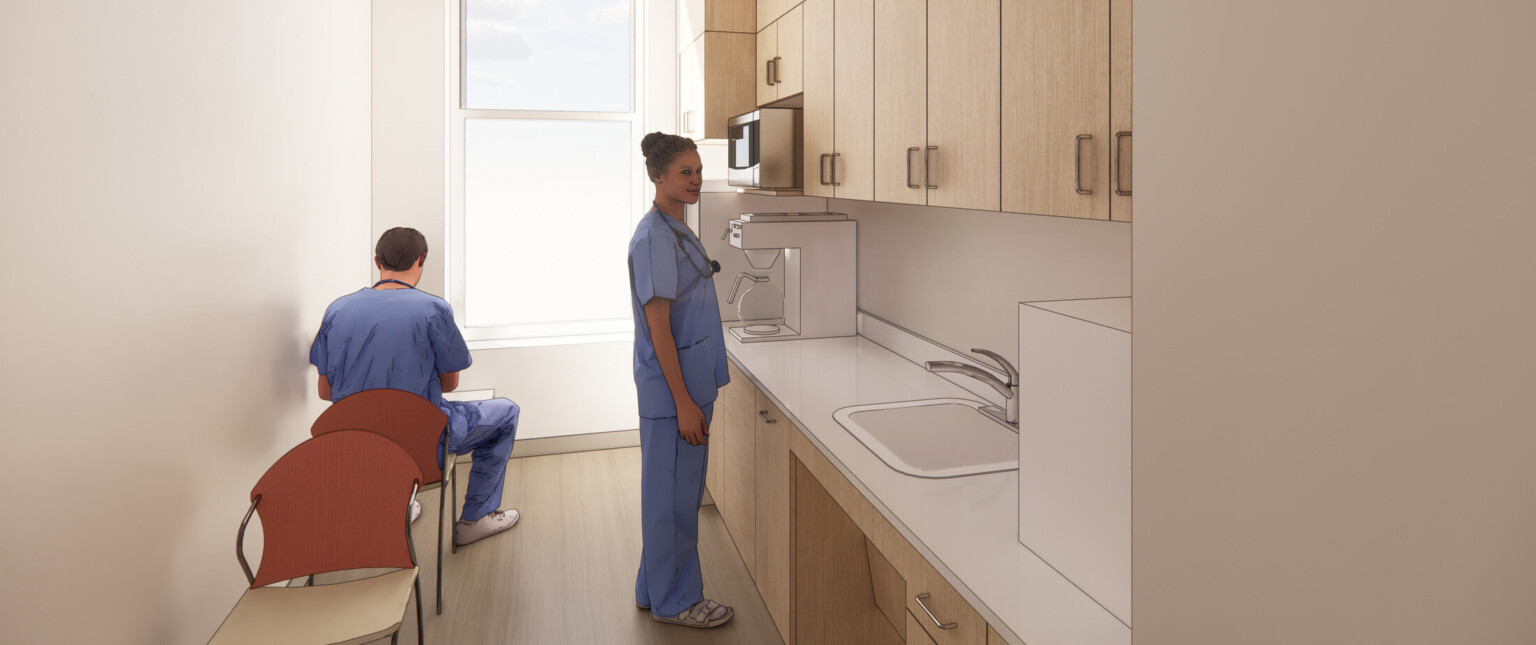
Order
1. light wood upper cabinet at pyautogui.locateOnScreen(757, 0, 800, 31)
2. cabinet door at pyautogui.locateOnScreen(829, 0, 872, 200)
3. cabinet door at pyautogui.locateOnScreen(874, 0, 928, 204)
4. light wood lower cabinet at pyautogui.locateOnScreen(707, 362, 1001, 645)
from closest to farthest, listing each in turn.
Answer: cabinet door at pyautogui.locateOnScreen(874, 0, 928, 204) → light wood lower cabinet at pyautogui.locateOnScreen(707, 362, 1001, 645) → cabinet door at pyautogui.locateOnScreen(829, 0, 872, 200) → light wood upper cabinet at pyautogui.locateOnScreen(757, 0, 800, 31)

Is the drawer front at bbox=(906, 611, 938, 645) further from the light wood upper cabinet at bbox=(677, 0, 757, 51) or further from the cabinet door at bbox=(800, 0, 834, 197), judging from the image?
the light wood upper cabinet at bbox=(677, 0, 757, 51)

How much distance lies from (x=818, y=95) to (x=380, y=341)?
170 cm

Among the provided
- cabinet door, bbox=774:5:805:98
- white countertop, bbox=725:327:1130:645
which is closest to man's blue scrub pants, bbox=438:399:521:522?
white countertop, bbox=725:327:1130:645

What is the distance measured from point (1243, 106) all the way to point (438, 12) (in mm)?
4234

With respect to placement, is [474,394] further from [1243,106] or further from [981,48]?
[1243,106]

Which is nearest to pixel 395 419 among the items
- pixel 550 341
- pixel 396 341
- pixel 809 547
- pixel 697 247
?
pixel 396 341

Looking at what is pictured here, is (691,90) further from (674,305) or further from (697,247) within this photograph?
(674,305)

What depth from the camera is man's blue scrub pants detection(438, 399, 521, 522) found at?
131 inches

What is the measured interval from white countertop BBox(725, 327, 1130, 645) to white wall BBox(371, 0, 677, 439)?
1.86m

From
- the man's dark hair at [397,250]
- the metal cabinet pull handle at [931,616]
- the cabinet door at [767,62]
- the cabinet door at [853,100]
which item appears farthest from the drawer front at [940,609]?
the man's dark hair at [397,250]

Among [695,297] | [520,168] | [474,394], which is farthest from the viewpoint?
[520,168]

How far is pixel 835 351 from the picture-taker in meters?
3.06

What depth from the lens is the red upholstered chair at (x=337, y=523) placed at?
1.89 meters

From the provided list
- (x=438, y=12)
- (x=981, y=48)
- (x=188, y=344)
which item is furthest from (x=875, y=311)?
(x=438, y=12)
